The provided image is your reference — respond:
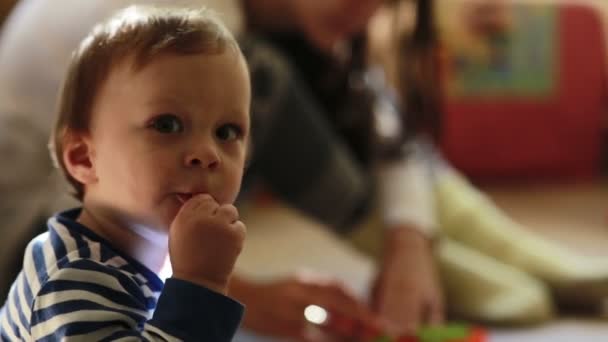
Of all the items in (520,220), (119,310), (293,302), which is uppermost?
(520,220)

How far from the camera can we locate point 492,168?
1.36 meters

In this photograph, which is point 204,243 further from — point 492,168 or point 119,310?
point 492,168

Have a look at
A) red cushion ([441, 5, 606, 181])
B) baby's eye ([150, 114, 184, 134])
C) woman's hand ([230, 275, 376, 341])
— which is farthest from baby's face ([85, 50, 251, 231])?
red cushion ([441, 5, 606, 181])

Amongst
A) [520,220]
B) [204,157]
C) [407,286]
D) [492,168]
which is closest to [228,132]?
[204,157]

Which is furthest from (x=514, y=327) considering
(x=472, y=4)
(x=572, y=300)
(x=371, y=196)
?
(x=472, y=4)

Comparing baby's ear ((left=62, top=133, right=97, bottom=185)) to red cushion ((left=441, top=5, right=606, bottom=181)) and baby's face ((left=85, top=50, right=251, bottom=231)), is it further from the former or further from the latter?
red cushion ((left=441, top=5, right=606, bottom=181))

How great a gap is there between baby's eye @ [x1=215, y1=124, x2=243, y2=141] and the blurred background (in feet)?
0.35

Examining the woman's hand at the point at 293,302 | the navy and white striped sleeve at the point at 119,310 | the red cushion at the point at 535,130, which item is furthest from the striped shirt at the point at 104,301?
the red cushion at the point at 535,130

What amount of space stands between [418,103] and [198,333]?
783 millimetres

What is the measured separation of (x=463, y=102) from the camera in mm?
1365

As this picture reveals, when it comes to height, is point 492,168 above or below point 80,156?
above

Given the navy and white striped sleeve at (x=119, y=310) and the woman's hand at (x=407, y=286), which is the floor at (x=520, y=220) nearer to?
the woman's hand at (x=407, y=286)

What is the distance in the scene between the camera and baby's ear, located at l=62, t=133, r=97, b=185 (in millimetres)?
341

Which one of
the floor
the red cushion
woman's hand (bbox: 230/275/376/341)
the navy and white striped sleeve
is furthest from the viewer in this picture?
the red cushion
